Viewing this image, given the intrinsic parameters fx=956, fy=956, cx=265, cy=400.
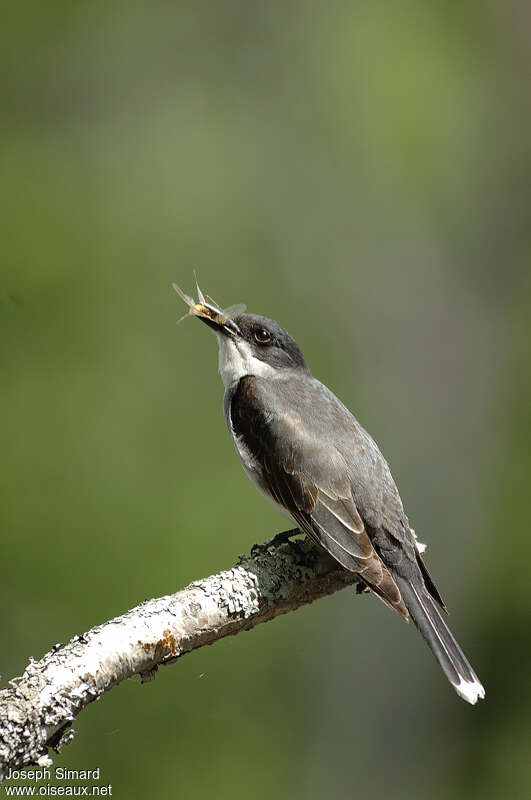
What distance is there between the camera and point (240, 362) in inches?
223

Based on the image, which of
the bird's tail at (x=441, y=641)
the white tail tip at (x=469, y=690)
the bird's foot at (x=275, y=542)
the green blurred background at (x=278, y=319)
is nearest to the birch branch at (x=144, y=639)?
the bird's foot at (x=275, y=542)

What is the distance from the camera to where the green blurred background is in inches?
324

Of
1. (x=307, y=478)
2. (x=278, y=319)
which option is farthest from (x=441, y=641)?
(x=278, y=319)

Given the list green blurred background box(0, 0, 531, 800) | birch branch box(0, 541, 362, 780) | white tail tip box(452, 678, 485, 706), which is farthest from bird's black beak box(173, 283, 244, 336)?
green blurred background box(0, 0, 531, 800)

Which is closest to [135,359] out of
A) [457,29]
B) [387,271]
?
[387,271]

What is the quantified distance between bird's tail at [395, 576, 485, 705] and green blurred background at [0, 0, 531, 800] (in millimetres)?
3597

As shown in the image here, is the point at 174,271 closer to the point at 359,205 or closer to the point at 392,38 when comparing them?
the point at 359,205

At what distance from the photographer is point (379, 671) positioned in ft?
29.3

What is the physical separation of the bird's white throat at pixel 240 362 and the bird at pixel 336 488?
3 centimetres

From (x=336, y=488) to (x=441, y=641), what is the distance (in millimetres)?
894

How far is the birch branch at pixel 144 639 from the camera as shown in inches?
124

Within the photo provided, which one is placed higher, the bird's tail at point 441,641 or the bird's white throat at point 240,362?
the bird's white throat at point 240,362

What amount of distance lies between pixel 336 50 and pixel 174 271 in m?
5.60

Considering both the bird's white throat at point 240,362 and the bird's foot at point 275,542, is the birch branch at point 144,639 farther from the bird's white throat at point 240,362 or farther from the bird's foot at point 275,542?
the bird's white throat at point 240,362
